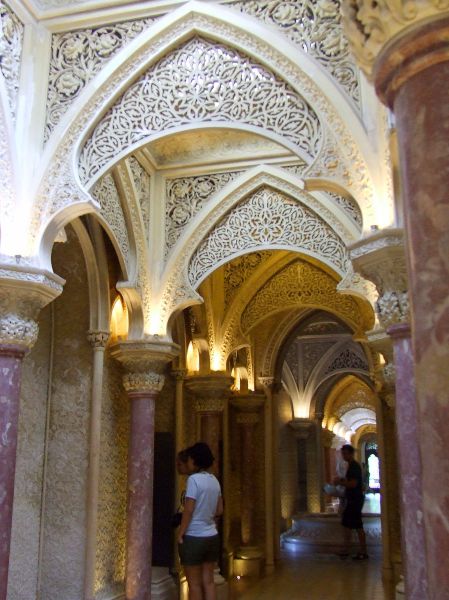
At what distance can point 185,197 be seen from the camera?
771 cm

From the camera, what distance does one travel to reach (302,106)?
5090 mm

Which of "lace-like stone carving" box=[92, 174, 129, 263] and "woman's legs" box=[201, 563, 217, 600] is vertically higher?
"lace-like stone carving" box=[92, 174, 129, 263]

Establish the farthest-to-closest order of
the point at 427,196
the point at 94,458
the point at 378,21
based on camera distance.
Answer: the point at 94,458
the point at 378,21
the point at 427,196

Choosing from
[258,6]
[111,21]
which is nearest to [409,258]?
[258,6]

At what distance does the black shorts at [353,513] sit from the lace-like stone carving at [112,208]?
619 centimetres

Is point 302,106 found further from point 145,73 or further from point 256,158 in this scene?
point 256,158

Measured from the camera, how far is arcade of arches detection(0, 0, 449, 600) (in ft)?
8.21

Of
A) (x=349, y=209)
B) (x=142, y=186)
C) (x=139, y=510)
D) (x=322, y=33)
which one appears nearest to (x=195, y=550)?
(x=139, y=510)

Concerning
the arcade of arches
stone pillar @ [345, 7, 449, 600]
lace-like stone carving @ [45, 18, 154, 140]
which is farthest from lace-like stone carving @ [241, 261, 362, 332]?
stone pillar @ [345, 7, 449, 600]

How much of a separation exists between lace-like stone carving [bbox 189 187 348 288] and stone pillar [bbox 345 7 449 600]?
15.7ft

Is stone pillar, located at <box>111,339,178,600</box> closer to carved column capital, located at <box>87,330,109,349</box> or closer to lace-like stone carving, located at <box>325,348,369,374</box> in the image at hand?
carved column capital, located at <box>87,330,109,349</box>

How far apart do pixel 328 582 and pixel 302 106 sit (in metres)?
6.97

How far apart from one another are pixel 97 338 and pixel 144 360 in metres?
0.57

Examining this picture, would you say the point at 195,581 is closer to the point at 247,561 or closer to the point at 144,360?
the point at 144,360
